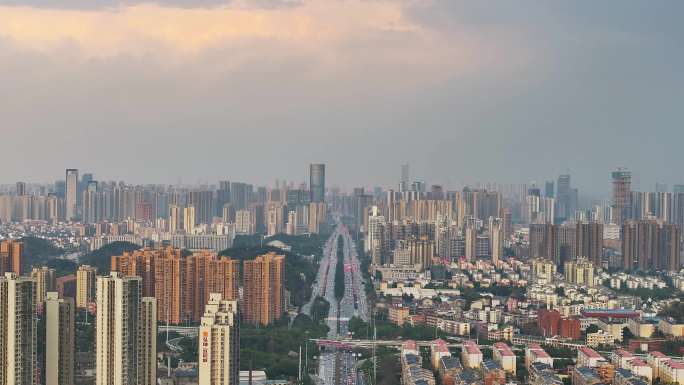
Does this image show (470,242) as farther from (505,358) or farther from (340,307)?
(505,358)

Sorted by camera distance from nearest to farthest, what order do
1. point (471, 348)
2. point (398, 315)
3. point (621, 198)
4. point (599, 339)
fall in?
point (471, 348), point (599, 339), point (398, 315), point (621, 198)

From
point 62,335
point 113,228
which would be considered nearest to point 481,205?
point 113,228

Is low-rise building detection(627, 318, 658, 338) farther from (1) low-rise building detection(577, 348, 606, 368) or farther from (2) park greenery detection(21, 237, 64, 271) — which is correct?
(2) park greenery detection(21, 237, 64, 271)

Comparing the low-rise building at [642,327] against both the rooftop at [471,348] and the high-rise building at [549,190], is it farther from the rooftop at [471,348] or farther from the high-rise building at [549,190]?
the high-rise building at [549,190]

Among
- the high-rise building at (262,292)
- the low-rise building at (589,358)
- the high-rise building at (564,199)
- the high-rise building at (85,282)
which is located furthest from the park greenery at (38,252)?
the high-rise building at (564,199)

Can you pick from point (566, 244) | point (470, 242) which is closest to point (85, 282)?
point (566, 244)
